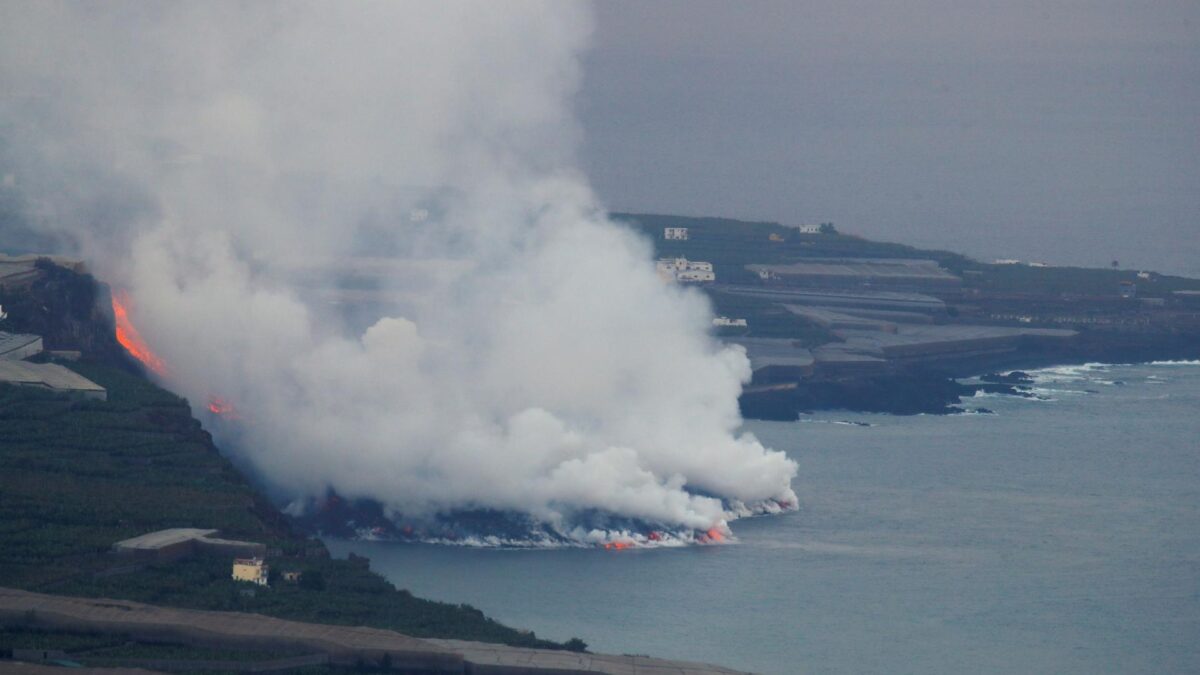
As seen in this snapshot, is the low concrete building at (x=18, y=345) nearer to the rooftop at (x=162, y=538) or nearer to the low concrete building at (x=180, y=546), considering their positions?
the rooftop at (x=162, y=538)

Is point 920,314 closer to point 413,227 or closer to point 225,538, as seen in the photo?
point 413,227


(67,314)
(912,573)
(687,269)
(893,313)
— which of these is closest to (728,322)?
(687,269)

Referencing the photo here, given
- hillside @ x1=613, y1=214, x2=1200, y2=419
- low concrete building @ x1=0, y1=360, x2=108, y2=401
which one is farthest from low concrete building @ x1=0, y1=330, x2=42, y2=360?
hillside @ x1=613, y1=214, x2=1200, y2=419

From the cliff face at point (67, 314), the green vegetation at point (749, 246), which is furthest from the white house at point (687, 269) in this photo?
the cliff face at point (67, 314)

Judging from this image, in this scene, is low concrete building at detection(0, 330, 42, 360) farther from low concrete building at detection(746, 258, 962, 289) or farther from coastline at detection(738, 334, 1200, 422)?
low concrete building at detection(746, 258, 962, 289)

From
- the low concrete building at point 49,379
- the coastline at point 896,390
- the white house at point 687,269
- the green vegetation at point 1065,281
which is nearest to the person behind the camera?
the low concrete building at point 49,379

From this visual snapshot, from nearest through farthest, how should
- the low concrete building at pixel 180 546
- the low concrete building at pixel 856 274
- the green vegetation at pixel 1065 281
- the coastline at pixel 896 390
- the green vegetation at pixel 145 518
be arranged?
1. the green vegetation at pixel 145 518
2. the low concrete building at pixel 180 546
3. the coastline at pixel 896 390
4. the low concrete building at pixel 856 274
5. the green vegetation at pixel 1065 281
